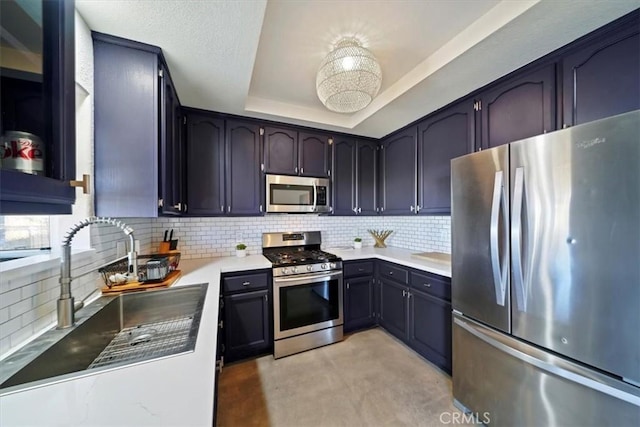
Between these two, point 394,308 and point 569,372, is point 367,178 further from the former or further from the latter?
point 569,372

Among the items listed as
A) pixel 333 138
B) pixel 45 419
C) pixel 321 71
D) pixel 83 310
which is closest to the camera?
pixel 45 419

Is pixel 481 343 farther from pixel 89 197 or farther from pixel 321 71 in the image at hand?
pixel 89 197

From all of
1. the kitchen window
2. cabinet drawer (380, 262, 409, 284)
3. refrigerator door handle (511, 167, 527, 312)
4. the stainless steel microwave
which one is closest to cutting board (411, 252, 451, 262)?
cabinet drawer (380, 262, 409, 284)

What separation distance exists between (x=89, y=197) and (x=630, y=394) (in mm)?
2725

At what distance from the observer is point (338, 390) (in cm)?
183

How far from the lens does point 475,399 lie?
4.96 ft

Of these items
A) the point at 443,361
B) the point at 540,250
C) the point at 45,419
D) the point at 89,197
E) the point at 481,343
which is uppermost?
the point at 89,197

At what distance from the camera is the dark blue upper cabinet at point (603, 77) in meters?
1.21

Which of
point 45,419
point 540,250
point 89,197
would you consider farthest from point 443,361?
point 89,197

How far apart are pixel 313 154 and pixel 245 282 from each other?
1.66m

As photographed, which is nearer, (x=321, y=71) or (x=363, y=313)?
(x=321, y=71)

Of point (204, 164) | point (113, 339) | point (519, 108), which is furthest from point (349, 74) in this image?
point (113, 339)

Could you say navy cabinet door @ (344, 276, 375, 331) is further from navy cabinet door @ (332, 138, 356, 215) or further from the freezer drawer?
the freezer drawer

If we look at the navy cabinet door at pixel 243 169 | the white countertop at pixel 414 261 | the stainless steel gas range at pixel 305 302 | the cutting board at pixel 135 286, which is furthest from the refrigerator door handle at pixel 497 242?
the navy cabinet door at pixel 243 169
